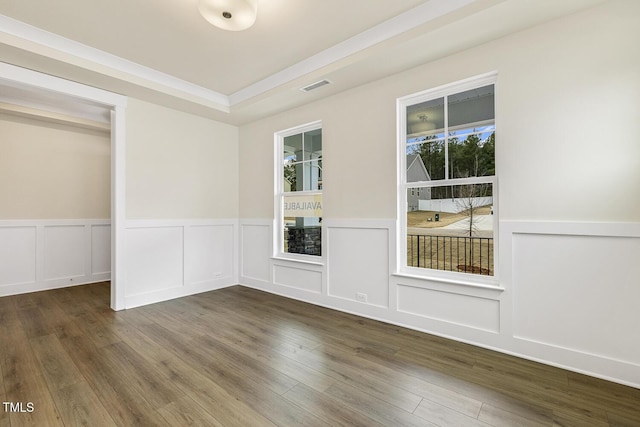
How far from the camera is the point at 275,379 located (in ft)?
7.18

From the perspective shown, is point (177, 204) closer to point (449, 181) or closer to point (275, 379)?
point (275, 379)

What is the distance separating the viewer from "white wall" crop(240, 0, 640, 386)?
83.4 inches

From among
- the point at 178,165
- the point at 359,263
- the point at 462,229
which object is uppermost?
the point at 178,165

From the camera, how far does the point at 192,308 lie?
3.84 meters

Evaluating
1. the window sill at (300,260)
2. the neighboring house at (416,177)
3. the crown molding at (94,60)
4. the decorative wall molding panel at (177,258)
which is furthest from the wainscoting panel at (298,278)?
the crown molding at (94,60)

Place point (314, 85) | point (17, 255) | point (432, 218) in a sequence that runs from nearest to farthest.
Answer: point (432, 218) → point (314, 85) → point (17, 255)

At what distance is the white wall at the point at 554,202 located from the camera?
2117 mm

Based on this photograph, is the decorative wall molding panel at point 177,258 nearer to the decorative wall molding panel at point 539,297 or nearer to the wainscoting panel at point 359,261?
the wainscoting panel at point 359,261

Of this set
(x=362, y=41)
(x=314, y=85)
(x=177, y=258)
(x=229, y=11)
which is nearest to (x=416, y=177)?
(x=362, y=41)

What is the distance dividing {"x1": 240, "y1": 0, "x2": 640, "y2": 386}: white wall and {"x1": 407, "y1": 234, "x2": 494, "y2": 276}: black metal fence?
0.21m

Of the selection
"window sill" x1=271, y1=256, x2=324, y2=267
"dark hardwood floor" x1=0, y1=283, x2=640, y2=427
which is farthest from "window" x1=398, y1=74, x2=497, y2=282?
"window sill" x1=271, y1=256, x2=324, y2=267

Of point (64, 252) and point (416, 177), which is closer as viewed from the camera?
point (416, 177)

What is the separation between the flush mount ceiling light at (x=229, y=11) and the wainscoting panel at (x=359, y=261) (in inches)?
92.5

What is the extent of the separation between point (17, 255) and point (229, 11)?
206 inches
